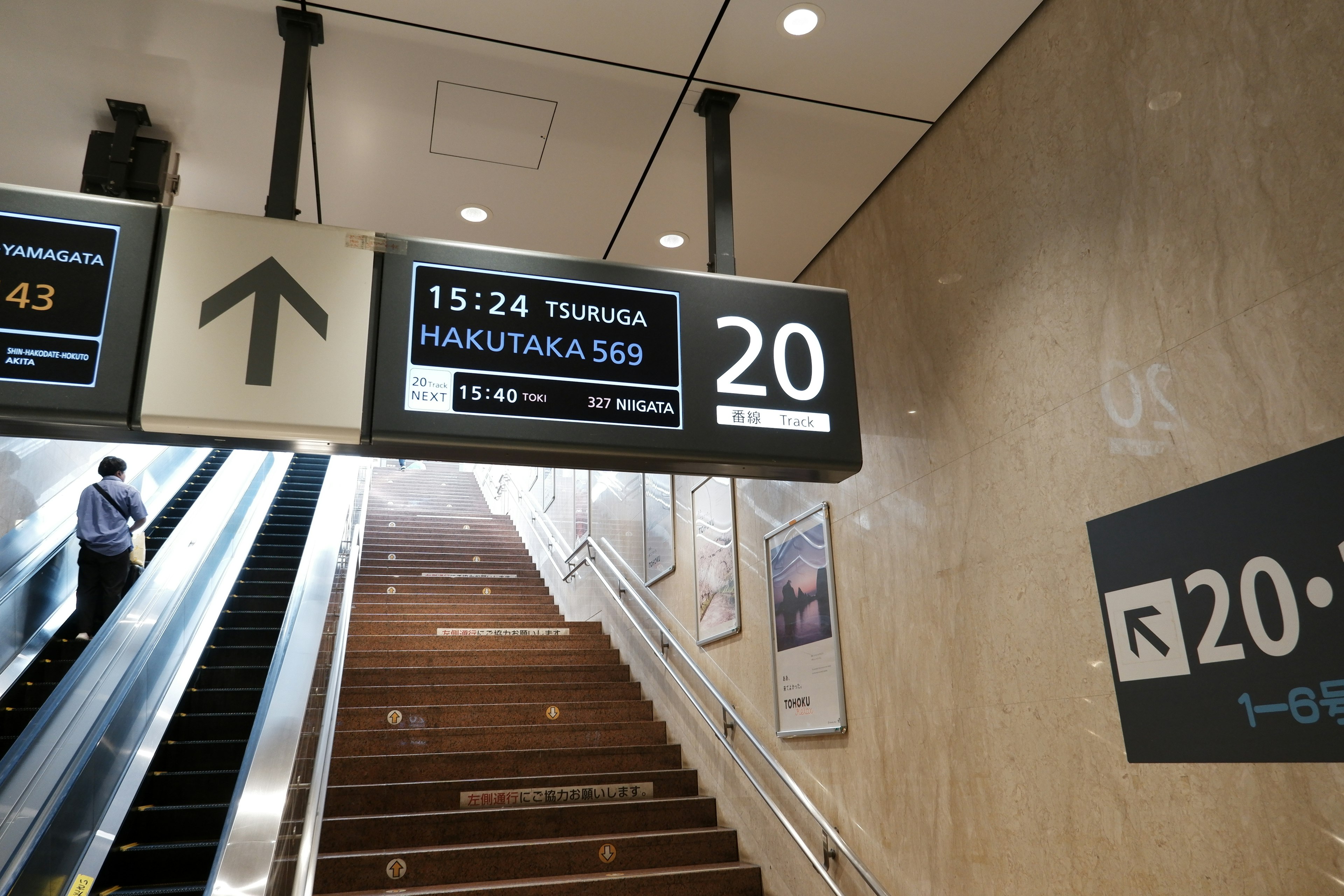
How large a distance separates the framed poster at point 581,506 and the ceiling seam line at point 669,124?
5108mm

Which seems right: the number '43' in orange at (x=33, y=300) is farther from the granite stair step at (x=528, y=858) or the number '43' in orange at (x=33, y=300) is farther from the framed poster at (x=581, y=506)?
the framed poster at (x=581, y=506)

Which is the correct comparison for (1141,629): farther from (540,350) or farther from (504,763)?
(504,763)

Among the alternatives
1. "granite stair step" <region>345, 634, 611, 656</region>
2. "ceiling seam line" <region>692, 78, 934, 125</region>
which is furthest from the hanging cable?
"granite stair step" <region>345, 634, 611, 656</region>

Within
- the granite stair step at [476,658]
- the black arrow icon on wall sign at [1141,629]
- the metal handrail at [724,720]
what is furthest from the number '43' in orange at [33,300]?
the granite stair step at [476,658]

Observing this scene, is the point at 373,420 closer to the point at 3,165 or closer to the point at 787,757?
the point at 3,165

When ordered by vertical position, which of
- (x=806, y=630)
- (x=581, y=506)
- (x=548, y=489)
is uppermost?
(x=548, y=489)

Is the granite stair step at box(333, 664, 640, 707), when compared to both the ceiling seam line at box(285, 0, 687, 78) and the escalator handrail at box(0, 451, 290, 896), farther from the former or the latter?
the ceiling seam line at box(285, 0, 687, 78)

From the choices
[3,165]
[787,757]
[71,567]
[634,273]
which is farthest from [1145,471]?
[71,567]

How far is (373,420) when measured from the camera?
2439mm

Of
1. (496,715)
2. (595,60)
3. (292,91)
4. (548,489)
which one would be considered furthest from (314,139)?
(548,489)

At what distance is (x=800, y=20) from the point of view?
3139 millimetres

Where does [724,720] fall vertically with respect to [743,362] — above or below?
below

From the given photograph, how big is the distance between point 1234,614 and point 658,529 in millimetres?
5184

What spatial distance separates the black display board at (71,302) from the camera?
88.5 inches
